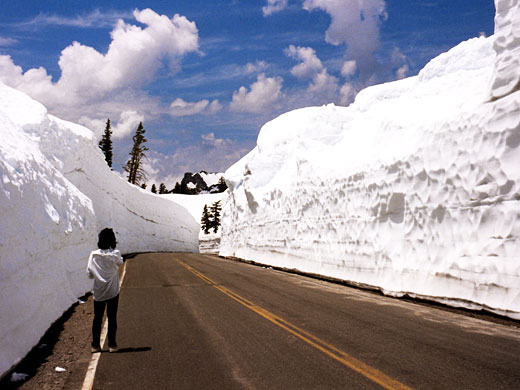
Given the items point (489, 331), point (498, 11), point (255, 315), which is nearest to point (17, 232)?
point (255, 315)

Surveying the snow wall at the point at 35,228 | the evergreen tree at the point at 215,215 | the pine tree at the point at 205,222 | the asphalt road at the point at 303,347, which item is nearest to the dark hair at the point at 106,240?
the snow wall at the point at 35,228

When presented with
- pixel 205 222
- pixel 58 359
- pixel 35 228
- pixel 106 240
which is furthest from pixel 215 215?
pixel 58 359

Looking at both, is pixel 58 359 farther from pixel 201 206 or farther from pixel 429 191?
pixel 201 206

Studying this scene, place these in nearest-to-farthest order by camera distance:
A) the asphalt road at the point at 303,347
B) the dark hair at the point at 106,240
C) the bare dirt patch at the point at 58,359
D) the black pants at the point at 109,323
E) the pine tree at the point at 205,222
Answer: the asphalt road at the point at 303,347, the bare dirt patch at the point at 58,359, the black pants at the point at 109,323, the dark hair at the point at 106,240, the pine tree at the point at 205,222

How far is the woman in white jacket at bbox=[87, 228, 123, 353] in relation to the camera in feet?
22.1

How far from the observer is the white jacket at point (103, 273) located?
684 centimetres

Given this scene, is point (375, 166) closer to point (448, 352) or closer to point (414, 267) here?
point (414, 267)

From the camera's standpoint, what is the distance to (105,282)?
22.5ft

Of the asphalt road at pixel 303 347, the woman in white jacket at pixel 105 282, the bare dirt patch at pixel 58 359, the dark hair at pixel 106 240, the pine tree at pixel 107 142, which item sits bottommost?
the bare dirt patch at pixel 58 359

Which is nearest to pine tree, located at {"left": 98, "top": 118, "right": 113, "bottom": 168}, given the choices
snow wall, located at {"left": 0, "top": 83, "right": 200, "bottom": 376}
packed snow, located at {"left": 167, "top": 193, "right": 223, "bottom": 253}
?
packed snow, located at {"left": 167, "top": 193, "right": 223, "bottom": 253}

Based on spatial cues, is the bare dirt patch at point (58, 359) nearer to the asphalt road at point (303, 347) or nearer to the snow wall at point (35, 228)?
the snow wall at point (35, 228)

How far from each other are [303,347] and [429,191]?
8540mm

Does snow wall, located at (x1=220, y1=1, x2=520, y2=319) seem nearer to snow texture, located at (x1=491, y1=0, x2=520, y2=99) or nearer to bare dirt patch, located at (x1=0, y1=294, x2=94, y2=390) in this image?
snow texture, located at (x1=491, y1=0, x2=520, y2=99)

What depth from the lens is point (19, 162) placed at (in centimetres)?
912
